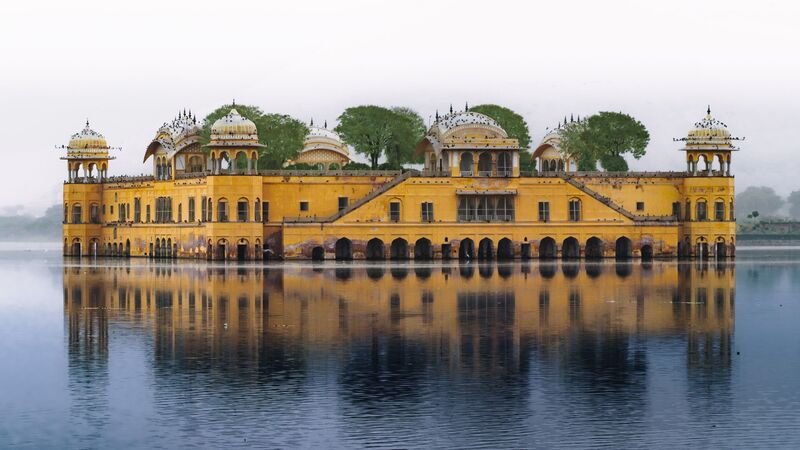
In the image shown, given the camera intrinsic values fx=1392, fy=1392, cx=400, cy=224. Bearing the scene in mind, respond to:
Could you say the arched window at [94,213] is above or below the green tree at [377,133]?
below

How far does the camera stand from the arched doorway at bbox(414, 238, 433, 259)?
303 feet

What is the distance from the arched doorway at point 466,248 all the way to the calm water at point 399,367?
109ft

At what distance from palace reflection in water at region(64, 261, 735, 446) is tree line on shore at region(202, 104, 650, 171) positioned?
4112 centimetres

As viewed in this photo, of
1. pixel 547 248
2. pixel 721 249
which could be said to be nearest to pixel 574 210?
pixel 547 248

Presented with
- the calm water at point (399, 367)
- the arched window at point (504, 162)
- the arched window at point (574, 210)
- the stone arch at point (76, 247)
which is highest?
the arched window at point (504, 162)

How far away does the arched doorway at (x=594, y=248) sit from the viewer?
3674 inches

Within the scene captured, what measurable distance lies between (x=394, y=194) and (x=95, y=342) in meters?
53.8

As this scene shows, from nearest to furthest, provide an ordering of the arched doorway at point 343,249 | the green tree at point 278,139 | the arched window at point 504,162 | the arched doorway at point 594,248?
the arched doorway at point 343,249 < the arched doorway at point 594,248 < the arched window at point 504,162 < the green tree at point 278,139

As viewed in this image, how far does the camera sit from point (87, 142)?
4166 inches

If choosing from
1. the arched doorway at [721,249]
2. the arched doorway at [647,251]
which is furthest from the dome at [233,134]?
the arched doorway at [721,249]

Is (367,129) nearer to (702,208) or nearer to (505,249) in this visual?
(505,249)

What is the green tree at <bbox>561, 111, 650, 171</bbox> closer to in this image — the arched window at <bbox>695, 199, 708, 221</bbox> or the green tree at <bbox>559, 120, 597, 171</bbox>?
the green tree at <bbox>559, 120, 597, 171</bbox>

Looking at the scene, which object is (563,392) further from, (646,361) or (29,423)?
(29,423)

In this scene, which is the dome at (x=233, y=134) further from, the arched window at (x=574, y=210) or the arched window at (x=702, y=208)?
the arched window at (x=702, y=208)
